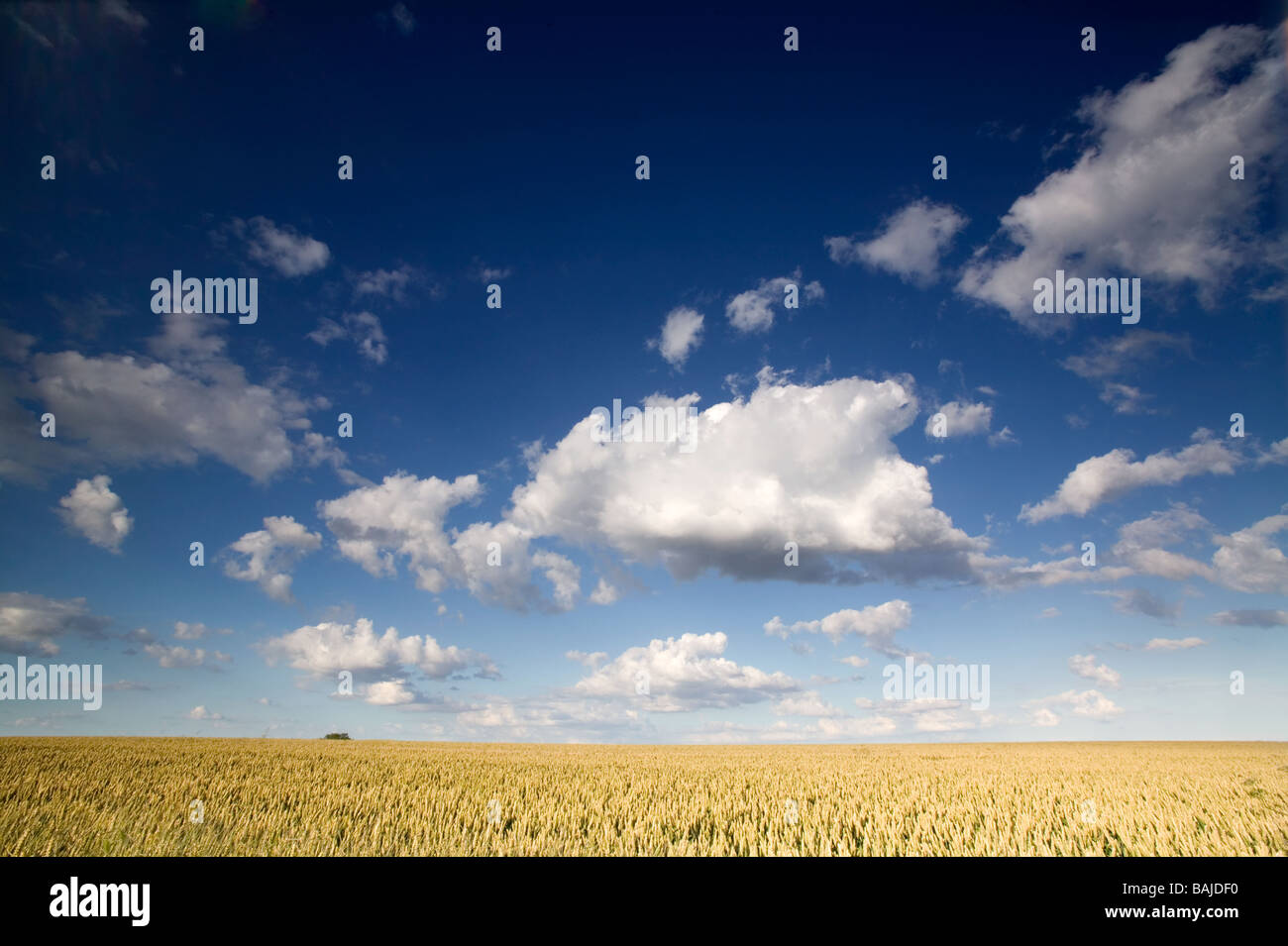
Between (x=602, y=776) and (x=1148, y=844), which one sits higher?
(x=1148, y=844)
